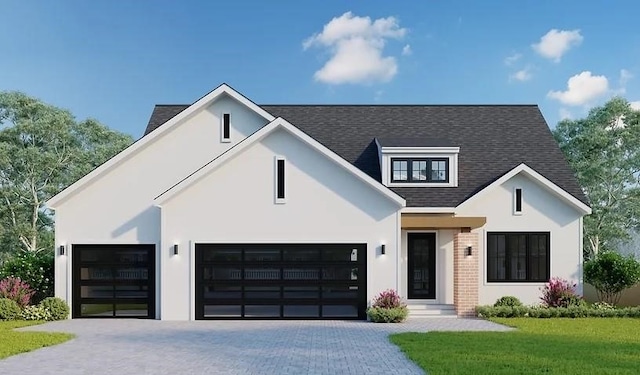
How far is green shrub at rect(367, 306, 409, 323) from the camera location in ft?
60.5

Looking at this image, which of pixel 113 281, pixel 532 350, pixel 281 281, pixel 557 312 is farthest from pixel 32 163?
pixel 532 350

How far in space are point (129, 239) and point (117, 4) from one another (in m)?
13.7

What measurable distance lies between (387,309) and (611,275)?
8.87m

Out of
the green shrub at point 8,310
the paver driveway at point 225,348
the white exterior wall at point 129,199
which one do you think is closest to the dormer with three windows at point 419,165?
the paver driveway at point 225,348

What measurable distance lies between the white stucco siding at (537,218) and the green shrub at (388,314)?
14.6ft

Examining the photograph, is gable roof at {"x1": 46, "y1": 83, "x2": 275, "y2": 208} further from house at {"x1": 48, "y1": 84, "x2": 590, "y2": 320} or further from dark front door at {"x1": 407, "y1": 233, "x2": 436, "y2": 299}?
dark front door at {"x1": 407, "y1": 233, "x2": 436, "y2": 299}

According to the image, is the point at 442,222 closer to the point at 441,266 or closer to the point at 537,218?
the point at 441,266

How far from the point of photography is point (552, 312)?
19.8m

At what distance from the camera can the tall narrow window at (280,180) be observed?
19344mm

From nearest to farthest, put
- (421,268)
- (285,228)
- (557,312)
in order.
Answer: (285,228)
(557,312)
(421,268)

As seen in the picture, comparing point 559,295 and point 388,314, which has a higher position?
point 559,295

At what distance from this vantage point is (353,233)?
63.6 ft

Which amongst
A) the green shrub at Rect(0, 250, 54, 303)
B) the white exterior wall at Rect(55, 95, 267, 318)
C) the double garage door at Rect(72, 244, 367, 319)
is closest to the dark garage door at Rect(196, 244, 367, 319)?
the double garage door at Rect(72, 244, 367, 319)

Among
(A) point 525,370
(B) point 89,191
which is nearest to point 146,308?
(B) point 89,191
